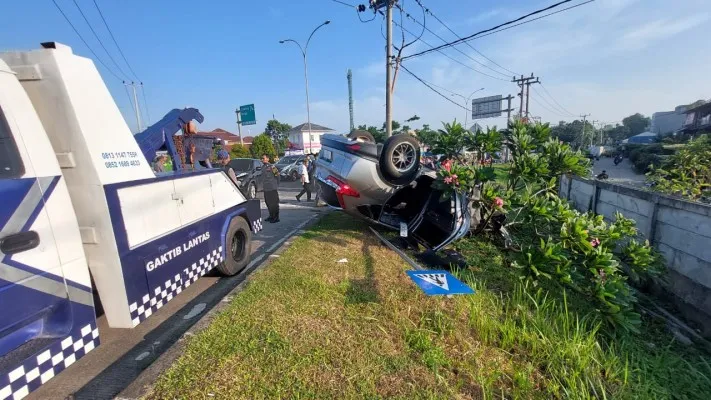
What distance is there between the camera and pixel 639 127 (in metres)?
97.5

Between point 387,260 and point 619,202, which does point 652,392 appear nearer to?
point 387,260

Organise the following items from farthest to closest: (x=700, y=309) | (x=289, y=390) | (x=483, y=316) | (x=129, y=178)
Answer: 1. (x=700, y=309)
2. (x=483, y=316)
3. (x=129, y=178)
4. (x=289, y=390)

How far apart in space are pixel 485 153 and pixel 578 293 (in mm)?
2625

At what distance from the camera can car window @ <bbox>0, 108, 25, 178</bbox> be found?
70.2 inches

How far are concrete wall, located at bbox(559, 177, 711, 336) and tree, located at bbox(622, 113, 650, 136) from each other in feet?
390

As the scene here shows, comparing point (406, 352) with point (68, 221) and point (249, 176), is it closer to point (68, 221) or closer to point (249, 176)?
point (68, 221)

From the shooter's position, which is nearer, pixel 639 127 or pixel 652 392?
pixel 652 392

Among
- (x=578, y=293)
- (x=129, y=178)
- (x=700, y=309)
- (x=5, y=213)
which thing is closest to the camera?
(x=5, y=213)

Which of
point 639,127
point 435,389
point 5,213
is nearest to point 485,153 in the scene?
point 435,389

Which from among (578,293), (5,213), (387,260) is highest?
(5,213)

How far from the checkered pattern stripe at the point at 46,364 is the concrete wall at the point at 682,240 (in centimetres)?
598

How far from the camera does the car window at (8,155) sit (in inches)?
70.2

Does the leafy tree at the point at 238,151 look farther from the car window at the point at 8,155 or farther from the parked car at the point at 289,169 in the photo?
the car window at the point at 8,155

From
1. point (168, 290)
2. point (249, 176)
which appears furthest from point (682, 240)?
point (249, 176)
